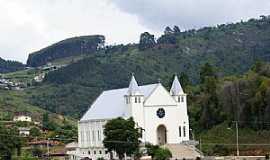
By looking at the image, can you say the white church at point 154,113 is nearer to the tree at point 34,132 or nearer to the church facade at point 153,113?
the church facade at point 153,113

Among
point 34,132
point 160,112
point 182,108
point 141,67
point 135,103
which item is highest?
point 141,67

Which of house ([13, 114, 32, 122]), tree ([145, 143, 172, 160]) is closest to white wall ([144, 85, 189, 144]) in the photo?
tree ([145, 143, 172, 160])

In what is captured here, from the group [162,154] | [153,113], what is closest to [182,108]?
[153,113]

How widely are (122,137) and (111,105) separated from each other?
53.1 ft

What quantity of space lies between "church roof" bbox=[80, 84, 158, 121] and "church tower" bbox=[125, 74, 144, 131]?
4.00 ft

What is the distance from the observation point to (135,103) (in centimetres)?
9175

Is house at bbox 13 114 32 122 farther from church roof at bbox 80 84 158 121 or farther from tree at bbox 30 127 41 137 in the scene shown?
church roof at bbox 80 84 158 121

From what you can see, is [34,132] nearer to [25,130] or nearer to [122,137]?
[25,130]

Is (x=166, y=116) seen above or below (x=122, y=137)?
above

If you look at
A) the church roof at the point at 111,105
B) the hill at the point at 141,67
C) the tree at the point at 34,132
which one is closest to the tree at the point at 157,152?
the church roof at the point at 111,105

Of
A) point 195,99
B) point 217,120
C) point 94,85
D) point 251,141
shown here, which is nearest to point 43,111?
point 94,85

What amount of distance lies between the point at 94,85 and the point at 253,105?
312 feet

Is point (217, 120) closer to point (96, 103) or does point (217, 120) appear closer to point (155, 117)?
point (155, 117)

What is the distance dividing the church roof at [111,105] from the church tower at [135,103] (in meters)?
1.22
